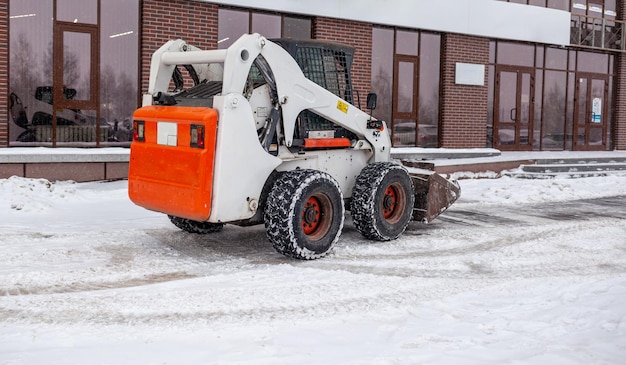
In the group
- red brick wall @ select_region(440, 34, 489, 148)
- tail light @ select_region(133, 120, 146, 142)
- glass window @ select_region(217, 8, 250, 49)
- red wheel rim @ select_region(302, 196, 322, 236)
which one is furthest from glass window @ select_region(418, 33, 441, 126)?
tail light @ select_region(133, 120, 146, 142)

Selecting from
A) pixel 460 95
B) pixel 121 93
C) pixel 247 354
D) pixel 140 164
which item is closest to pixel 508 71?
pixel 460 95

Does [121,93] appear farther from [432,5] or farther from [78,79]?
[432,5]

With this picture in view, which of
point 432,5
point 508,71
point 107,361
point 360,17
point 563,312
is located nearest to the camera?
point 107,361

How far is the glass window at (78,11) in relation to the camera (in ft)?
45.0

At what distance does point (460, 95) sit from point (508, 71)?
2.40 meters

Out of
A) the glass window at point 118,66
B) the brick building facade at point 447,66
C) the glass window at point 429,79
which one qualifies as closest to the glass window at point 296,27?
the brick building facade at point 447,66

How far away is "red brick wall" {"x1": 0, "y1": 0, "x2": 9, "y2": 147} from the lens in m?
13.1

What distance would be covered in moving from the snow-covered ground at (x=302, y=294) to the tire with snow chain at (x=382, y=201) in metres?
0.21

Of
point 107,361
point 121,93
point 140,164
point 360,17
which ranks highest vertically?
point 360,17

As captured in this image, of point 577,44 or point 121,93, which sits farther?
point 577,44

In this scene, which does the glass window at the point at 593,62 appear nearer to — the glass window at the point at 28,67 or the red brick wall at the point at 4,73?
the glass window at the point at 28,67

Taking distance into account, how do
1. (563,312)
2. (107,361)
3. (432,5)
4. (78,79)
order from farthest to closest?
(432,5)
(78,79)
(563,312)
(107,361)

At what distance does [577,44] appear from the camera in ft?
73.3

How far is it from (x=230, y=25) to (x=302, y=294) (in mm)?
10505
